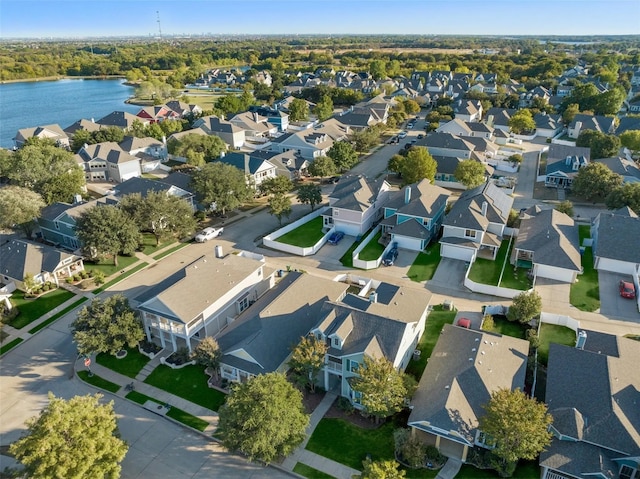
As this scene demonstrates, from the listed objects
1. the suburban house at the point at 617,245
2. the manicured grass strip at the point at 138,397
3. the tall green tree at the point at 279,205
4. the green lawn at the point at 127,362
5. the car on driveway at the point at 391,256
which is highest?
the tall green tree at the point at 279,205

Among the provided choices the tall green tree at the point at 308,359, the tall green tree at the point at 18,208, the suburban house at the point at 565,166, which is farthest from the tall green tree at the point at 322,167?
the tall green tree at the point at 308,359

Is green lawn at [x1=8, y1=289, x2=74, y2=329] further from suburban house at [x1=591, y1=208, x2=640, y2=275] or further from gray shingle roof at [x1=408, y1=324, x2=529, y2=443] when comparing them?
suburban house at [x1=591, y1=208, x2=640, y2=275]

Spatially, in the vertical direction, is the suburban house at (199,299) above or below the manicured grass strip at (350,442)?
above

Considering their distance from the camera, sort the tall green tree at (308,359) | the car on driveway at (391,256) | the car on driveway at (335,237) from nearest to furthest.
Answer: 1. the tall green tree at (308,359)
2. the car on driveway at (391,256)
3. the car on driveway at (335,237)

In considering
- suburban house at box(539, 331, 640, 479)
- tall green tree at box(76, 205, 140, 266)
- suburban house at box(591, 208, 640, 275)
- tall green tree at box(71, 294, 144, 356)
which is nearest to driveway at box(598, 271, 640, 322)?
suburban house at box(591, 208, 640, 275)

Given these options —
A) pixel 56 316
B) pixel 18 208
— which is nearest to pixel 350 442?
pixel 56 316

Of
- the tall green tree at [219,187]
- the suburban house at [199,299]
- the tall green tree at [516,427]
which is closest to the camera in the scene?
the tall green tree at [516,427]

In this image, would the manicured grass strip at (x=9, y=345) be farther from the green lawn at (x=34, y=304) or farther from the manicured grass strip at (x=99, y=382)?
the manicured grass strip at (x=99, y=382)
